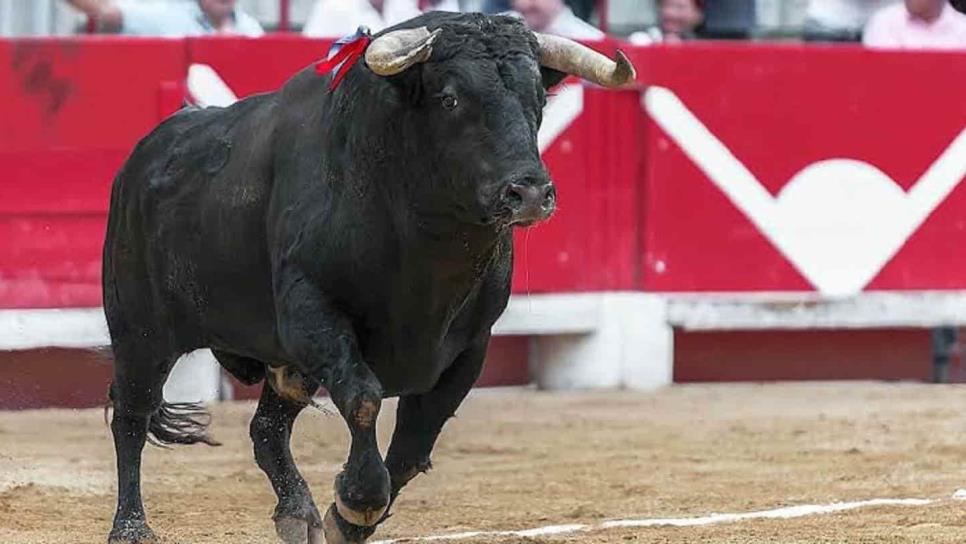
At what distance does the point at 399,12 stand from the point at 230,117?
3.80m

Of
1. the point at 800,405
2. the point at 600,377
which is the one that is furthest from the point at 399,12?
the point at 800,405

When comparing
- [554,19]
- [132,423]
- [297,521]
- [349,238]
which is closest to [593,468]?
[297,521]

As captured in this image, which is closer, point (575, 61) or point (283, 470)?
point (575, 61)

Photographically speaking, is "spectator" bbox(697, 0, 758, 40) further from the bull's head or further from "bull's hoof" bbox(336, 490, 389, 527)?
"bull's hoof" bbox(336, 490, 389, 527)

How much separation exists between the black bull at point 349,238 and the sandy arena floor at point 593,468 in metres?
0.67

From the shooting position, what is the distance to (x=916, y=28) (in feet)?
35.0

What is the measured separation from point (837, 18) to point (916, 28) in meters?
0.51

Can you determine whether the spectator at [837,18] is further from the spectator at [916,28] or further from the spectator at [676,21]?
the spectator at [676,21]

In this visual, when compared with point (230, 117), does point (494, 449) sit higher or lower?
lower

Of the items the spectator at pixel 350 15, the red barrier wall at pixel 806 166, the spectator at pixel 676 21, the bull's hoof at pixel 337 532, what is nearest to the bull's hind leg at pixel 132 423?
the bull's hoof at pixel 337 532

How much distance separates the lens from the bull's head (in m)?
4.78

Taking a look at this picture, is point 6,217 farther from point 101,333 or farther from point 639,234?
point 639,234

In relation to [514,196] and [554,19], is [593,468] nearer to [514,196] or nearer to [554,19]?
[554,19]

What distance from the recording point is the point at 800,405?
947cm
